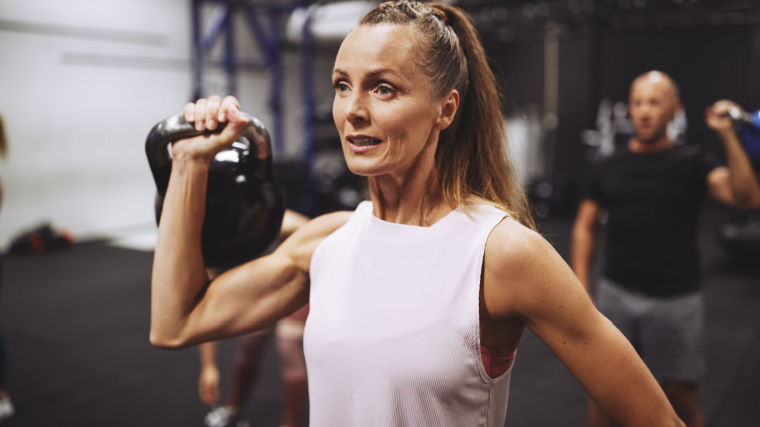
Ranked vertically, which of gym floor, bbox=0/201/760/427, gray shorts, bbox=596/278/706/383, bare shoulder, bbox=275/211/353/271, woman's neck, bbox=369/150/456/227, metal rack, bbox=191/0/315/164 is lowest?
gym floor, bbox=0/201/760/427

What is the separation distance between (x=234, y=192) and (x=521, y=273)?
56cm

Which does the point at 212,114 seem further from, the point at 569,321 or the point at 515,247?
the point at 569,321

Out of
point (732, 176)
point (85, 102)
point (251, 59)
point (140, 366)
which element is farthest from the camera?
point (251, 59)

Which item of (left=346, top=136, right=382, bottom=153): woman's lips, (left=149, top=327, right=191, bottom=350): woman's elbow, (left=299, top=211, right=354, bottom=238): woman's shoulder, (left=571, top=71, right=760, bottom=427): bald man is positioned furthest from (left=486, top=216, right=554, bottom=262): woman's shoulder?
(left=571, top=71, right=760, bottom=427): bald man

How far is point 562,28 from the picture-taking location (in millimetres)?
8938

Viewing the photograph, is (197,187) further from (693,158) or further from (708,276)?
(708,276)

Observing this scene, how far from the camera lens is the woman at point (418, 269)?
906 mm

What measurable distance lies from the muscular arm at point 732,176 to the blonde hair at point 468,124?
166 centimetres

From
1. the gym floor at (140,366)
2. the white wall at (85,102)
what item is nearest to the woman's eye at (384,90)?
the gym floor at (140,366)

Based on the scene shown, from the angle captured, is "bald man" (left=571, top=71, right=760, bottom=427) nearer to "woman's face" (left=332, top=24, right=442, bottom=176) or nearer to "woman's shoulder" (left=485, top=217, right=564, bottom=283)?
"woman's shoulder" (left=485, top=217, right=564, bottom=283)

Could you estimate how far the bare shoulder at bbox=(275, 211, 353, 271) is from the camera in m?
1.14

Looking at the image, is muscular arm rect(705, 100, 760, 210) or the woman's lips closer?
the woman's lips

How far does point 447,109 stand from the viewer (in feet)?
3.22

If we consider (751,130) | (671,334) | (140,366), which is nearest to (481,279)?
(751,130)
